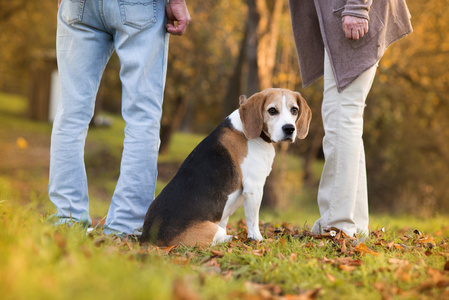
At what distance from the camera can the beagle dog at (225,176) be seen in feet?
11.7

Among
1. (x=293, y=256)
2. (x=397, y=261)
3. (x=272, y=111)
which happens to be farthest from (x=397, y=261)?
(x=272, y=111)

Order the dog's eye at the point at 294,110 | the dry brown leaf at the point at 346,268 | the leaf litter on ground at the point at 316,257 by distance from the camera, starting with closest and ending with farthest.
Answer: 1. the leaf litter on ground at the point at 316,257
2. the dry brown leaf at the point at 346,268
3. the dog's eye at the point at 294,110

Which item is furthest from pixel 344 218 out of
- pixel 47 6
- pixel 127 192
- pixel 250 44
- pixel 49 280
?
pixel 47 6

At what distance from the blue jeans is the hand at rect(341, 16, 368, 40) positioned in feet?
4.64

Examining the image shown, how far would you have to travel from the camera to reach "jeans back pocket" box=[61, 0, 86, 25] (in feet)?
11.9

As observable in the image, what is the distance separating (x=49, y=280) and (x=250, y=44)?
23.9 feet

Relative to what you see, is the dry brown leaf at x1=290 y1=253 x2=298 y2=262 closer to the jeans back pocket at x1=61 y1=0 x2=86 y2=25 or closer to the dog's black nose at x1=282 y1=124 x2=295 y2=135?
the dog's black nose at x1=282 y1=124 x2=295 y2=135

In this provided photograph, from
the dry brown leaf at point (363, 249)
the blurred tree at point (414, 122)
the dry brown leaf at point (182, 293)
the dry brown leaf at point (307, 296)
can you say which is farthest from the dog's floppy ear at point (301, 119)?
the blurred tree at point (414, 122)

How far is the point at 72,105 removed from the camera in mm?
3729

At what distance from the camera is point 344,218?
383 centimetres

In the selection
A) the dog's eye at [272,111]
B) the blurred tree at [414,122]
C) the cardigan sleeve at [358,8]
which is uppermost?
the cardigan sleeve at [358,8]

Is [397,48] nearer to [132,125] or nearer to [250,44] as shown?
[250,44]

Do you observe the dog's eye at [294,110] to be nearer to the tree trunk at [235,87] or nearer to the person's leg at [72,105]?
the person's leg at [72,105]

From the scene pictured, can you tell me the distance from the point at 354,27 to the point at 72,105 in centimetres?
222
